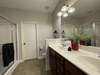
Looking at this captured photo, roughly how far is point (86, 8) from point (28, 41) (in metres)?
3.37

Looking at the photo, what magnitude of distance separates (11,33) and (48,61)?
2168mm

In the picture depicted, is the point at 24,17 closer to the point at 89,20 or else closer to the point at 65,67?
the point at 89,20

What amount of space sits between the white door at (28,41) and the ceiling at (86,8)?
9.44 ft

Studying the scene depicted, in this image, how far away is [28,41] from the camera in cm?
439

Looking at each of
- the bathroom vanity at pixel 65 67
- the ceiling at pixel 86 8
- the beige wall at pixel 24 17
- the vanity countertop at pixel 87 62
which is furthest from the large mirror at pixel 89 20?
the beige wall at pixel 24 17

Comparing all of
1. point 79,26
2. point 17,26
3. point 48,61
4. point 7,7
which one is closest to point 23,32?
point 17,26

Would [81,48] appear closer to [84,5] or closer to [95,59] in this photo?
[95,59]

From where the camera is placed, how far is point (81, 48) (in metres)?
2.02

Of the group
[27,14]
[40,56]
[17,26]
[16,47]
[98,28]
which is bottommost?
[40,56]

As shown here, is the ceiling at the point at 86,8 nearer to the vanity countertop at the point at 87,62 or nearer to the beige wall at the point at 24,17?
the vanity countertop at the point at 87,62

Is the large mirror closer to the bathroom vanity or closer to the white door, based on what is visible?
the bathroom vanity

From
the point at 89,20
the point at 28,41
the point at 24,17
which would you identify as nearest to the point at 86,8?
the point at 89,20

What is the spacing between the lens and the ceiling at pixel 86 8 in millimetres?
1535

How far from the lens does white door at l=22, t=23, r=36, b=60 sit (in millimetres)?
4297
